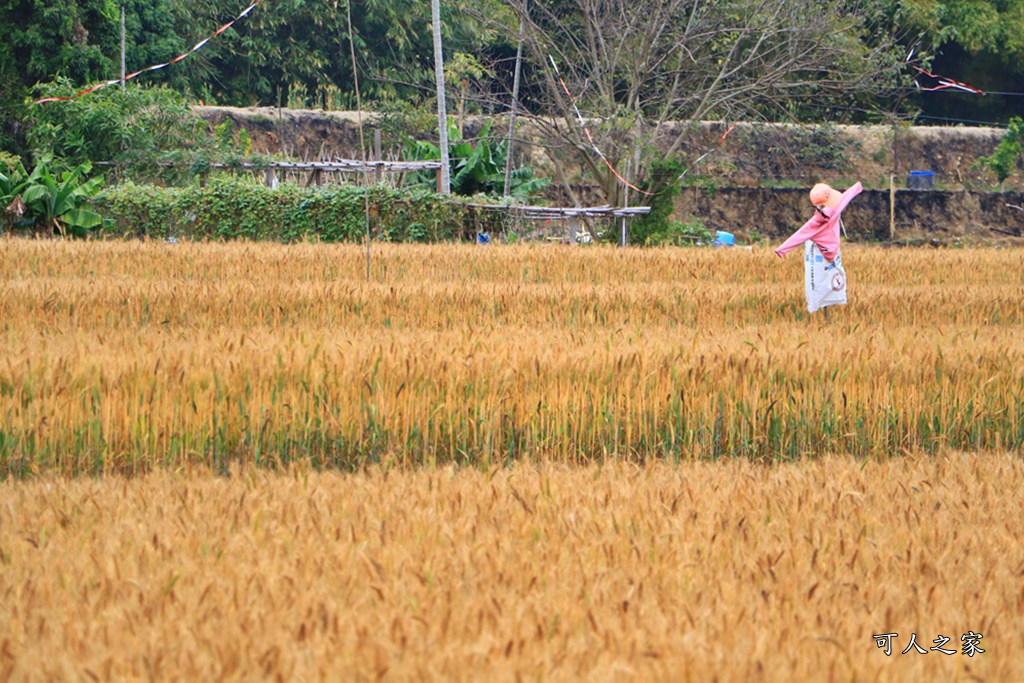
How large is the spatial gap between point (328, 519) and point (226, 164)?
18175 mm

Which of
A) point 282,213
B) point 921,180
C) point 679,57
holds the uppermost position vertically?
point 679,57

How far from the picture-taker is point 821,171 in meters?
34.2

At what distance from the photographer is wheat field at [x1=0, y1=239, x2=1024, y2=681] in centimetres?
223

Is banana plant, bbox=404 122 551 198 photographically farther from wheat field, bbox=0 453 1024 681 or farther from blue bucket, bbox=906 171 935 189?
wheat field, bbox=0 453 1024 681

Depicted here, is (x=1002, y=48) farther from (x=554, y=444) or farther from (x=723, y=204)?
(x=554, y=444)

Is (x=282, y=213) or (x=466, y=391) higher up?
(x=282, y=213)

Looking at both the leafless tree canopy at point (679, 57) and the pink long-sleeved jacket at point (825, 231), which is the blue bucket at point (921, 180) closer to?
the leafless tree canopy at point (679, 57)

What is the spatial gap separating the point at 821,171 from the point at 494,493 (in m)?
32.8

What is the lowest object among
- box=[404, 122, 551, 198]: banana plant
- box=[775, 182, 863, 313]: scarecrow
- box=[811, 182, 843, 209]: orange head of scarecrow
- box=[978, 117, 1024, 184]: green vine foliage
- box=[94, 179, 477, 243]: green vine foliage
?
box=[775, 182, 863, 313]: scarecrow

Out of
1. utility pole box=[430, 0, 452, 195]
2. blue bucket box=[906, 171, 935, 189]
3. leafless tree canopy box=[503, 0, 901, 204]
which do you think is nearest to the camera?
utility pole box=[430, 0, 452, 195]

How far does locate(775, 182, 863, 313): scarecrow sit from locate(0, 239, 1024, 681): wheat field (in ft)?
1.18

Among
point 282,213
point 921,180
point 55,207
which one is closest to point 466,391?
point 282,213

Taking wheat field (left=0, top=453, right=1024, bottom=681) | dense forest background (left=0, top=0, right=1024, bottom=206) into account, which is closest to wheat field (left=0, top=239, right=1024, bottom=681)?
wheat field (left=0, top=453, right=1024, bottom=681)

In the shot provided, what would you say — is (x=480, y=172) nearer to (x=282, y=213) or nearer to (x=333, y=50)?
(x=282, y=213)
